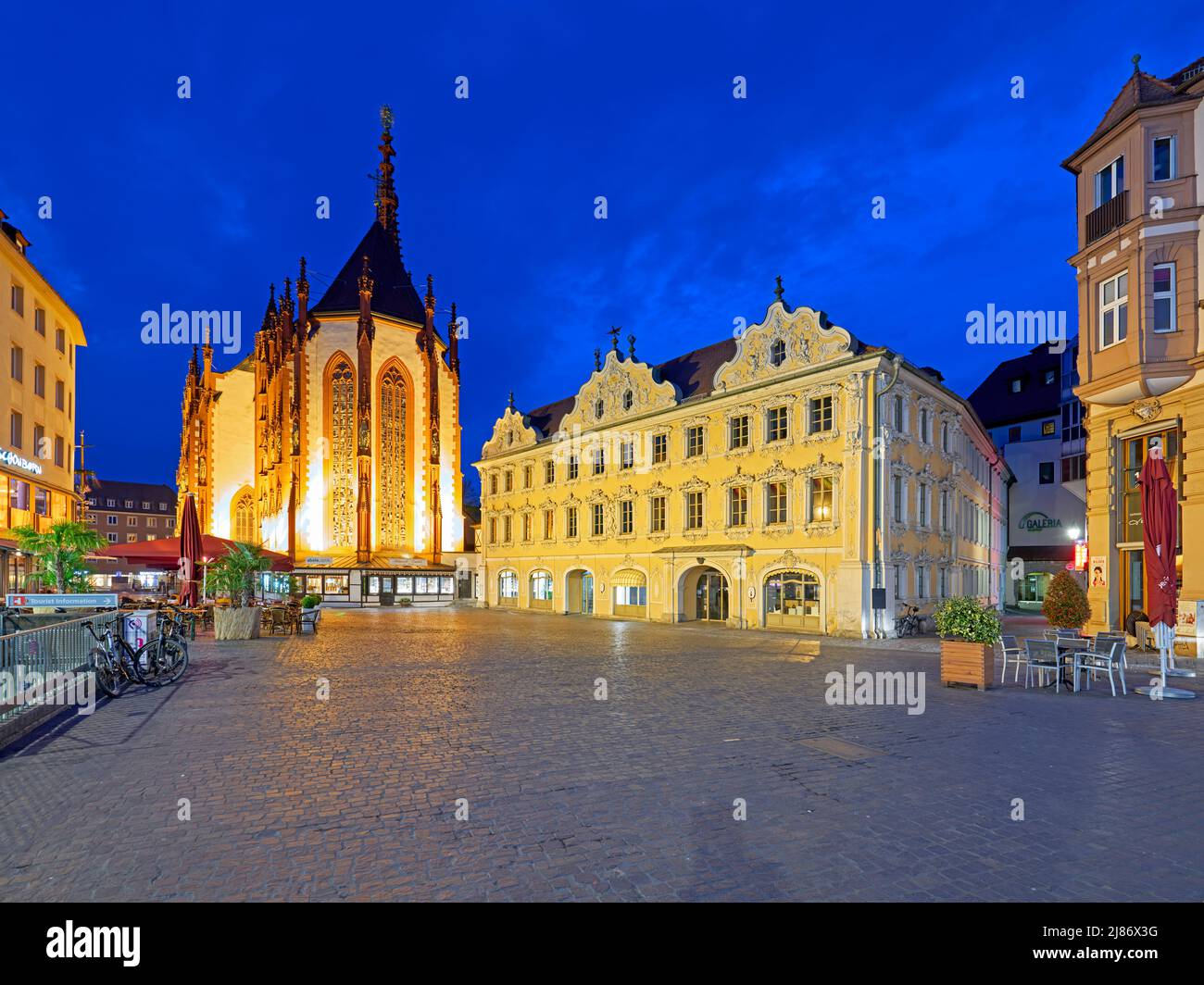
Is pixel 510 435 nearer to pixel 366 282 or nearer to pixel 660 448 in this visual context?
pixel 660 448

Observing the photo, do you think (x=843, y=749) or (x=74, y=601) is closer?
(x=843, y=749)


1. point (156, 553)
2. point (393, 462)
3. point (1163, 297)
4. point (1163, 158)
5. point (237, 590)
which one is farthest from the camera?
point (393, 462)

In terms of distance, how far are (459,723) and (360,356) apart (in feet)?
160

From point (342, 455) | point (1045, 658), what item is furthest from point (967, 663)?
point (342, 455)

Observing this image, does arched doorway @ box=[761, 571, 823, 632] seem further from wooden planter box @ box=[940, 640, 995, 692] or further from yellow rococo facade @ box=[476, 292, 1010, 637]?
wooden planter box @ box=[940, 640, 995, 692]

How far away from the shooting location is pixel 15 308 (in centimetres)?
2797

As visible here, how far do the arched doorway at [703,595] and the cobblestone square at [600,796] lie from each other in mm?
18105

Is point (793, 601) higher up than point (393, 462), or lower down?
lower down

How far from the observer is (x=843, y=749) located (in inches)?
336

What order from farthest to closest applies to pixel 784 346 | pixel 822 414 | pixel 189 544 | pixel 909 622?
pixel 784 346 → pixel 822 414 → pixel 909 622 → pixel 189 544

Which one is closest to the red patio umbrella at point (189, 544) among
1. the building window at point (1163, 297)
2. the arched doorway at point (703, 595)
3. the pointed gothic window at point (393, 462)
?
the arched doorway at point (703, 595)

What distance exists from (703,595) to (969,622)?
61.1 feet

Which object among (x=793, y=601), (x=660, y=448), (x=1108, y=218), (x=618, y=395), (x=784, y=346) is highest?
(x=1108, y=218)
